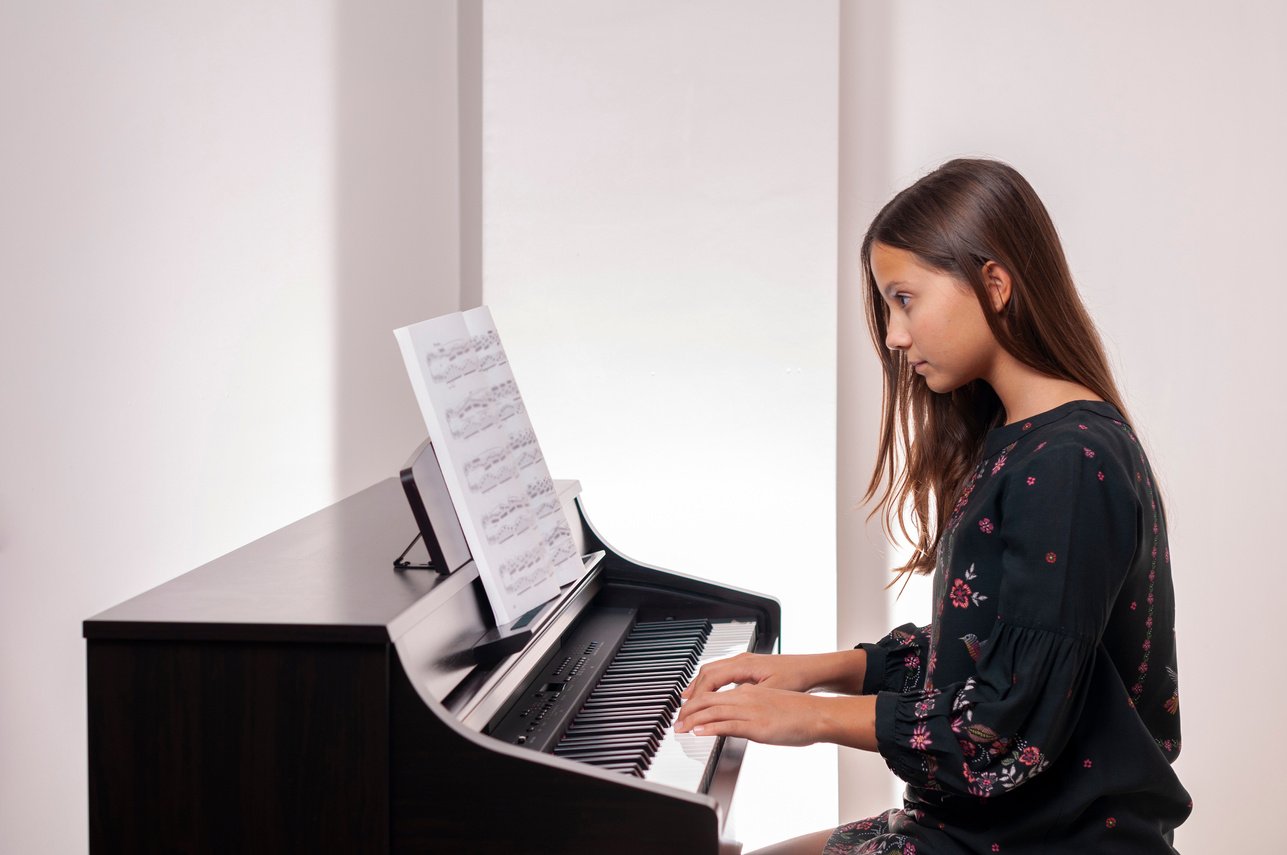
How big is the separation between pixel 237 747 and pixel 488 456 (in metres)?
0.48

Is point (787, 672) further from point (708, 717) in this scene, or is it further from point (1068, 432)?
point (1068, 432)

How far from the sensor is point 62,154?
73.7 inches

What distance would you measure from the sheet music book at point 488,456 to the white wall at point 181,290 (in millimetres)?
739

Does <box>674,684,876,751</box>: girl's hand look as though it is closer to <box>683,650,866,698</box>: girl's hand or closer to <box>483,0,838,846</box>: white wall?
<box>683,650,866,698</box>: girl's hand

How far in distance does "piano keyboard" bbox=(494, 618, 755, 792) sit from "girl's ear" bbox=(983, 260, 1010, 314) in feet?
2.01

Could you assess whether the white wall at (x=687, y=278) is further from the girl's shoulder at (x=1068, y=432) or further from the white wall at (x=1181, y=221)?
the girl's shoulder at (x=1068, y=432)

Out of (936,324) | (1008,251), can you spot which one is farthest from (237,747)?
(1008,251)

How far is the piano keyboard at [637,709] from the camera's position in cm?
135

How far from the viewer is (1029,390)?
1438 millimetres

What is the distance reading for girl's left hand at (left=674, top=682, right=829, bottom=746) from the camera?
4.53 ft

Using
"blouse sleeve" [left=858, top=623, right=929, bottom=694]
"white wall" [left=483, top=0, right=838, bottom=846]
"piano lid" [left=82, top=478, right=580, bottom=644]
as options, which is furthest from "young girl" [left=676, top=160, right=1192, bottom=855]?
"white wall" [left=483, top=0, right=838, bottom=846]

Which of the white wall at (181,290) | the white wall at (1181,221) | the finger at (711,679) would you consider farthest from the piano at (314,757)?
the white wall at (1181,221)

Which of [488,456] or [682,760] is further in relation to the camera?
[488,456]

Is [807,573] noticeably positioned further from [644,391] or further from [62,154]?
[62,154]
